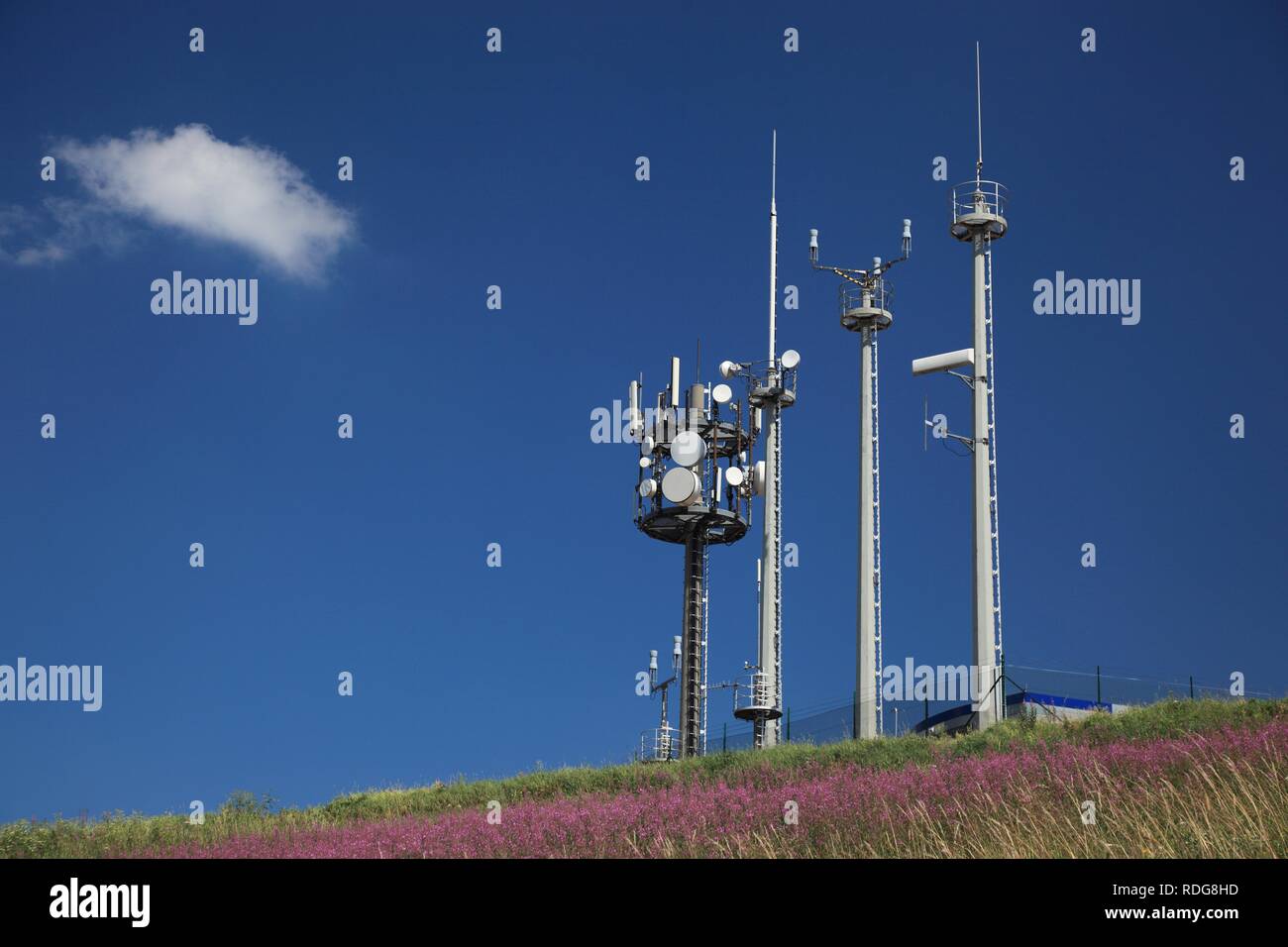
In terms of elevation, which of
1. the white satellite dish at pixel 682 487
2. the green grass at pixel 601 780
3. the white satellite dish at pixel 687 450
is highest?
the white satellite dish at pixel 687 450

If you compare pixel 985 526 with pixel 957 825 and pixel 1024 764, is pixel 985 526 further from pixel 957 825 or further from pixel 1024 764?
pixel 957 825

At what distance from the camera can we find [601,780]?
107 ft

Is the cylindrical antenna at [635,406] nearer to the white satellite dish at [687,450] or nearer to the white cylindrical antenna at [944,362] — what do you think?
the white satellite dish at [687,450]

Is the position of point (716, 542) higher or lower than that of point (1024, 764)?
higher

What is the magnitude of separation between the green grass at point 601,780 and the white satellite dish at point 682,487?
9.34 meters

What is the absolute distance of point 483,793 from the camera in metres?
32.7

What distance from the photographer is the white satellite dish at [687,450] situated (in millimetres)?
43062

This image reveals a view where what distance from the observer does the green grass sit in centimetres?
2606

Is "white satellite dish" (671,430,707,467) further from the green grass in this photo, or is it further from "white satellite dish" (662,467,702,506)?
the green grass

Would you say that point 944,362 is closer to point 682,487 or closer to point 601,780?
point 682,487

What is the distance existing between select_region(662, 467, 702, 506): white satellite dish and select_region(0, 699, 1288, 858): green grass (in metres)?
9.34
